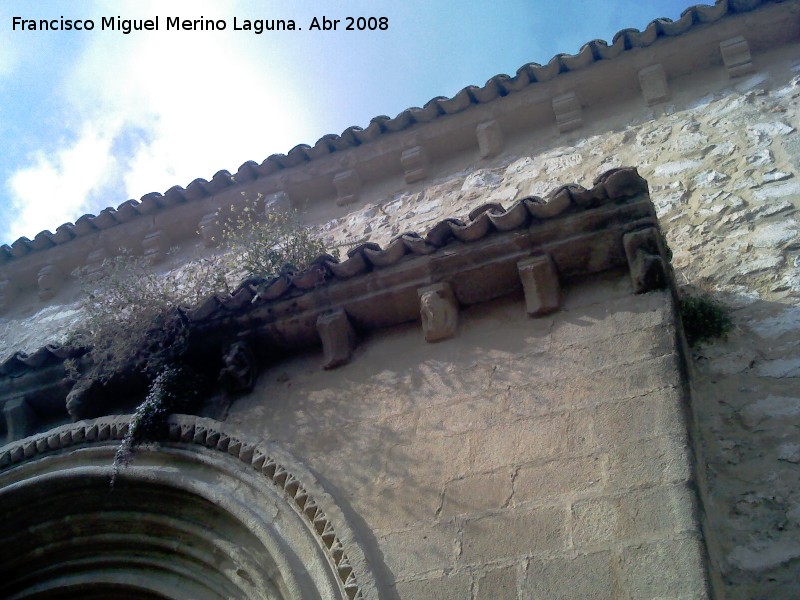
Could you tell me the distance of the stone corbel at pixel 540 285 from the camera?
13.1ft

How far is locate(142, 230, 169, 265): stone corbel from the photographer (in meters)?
7.54

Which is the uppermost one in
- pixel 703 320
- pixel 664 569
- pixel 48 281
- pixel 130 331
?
pixel 48 281

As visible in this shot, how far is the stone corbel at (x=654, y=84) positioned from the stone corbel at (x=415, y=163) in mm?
1863

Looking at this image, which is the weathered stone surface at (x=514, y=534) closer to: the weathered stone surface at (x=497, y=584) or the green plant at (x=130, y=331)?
the weathered stone surface at (x=497, y=584)

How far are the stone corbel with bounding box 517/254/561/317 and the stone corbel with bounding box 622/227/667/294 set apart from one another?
0.37 metres

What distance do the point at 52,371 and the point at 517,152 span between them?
3907 mm

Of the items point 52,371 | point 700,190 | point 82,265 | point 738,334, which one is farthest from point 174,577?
point 82,265

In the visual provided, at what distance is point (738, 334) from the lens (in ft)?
13.3

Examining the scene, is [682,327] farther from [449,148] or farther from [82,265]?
[82,265]

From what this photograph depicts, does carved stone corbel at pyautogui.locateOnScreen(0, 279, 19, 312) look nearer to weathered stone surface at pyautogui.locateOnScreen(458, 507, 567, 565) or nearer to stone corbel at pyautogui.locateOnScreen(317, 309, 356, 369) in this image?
stone corbel at pyautogui.locateOnScreen(317, 309, 356, 369)

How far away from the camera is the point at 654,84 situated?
643 cm

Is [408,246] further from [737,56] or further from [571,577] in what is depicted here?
[737,56]

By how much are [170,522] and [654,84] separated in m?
4.87

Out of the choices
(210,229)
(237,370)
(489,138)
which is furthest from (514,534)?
(210,229)
